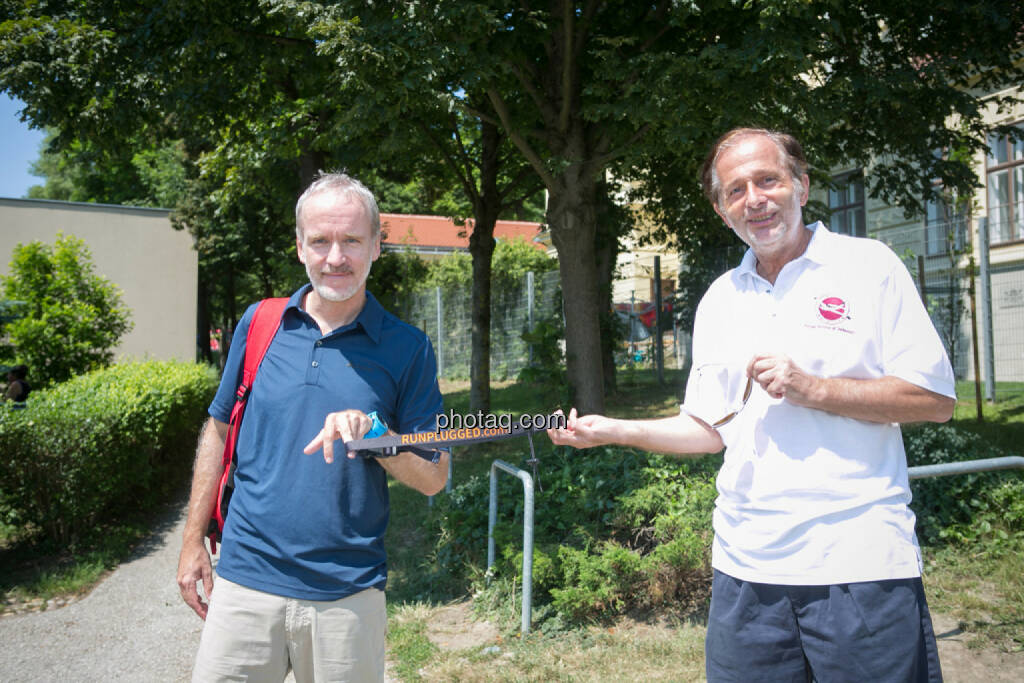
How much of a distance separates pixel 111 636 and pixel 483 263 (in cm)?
807

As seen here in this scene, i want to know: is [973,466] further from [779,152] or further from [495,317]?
[495,317]

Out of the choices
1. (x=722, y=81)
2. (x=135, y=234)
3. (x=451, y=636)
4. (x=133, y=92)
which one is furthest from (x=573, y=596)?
(x=135, y=234)

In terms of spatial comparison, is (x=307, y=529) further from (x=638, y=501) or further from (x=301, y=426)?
(x=638, y=501)

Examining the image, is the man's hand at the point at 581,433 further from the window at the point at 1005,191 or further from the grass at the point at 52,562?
the window at the point at 1005,191

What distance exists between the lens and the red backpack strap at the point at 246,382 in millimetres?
2533

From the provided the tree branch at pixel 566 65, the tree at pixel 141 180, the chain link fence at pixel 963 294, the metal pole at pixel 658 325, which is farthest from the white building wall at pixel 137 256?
the chain link fence at pixel 963 294

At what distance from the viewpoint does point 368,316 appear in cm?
256

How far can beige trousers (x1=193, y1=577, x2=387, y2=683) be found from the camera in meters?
2.34

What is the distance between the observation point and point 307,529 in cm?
232

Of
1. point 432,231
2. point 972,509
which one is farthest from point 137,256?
point 432,231

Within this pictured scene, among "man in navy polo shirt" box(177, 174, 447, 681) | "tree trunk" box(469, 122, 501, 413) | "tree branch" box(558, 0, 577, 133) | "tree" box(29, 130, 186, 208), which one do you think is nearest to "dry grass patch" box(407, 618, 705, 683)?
"man in navy polo shirt" box(177, 174, 447, 681)

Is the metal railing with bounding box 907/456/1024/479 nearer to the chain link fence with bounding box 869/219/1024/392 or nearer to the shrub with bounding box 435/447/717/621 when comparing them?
the shrub with bounding box 435/447/717/621

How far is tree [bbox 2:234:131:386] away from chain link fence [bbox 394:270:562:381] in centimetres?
737

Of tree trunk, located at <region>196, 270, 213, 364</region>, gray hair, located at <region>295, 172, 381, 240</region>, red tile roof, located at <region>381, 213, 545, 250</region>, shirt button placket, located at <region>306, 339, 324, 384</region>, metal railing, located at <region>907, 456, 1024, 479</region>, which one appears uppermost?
red tile roof, located at <region>381, 213, 545, 250</region>
